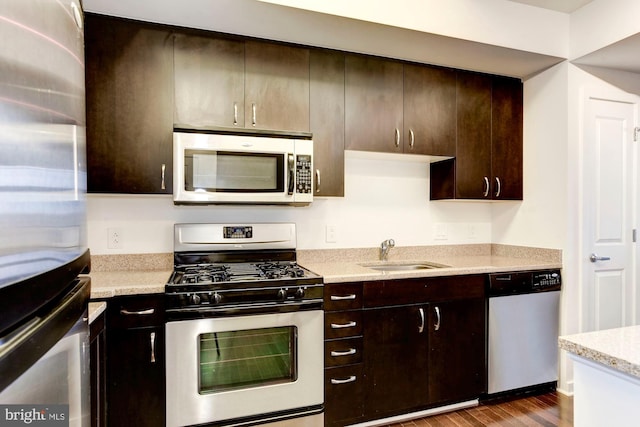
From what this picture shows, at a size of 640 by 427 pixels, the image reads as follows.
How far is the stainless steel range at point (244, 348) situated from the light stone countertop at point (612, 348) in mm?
1199

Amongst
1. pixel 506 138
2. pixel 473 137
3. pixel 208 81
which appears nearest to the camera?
pixel 208 81

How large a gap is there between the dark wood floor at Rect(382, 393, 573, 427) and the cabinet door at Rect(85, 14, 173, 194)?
212 centimetres

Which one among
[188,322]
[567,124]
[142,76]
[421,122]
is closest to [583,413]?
[188,322]

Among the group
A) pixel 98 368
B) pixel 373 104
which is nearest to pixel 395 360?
pixel 98 368

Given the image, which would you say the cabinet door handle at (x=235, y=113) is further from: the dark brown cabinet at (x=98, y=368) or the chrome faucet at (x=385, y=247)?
the chrome faucet at (x=385, y=247)

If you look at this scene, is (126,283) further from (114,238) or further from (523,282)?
(523,282)

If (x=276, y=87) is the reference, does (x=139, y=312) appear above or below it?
below

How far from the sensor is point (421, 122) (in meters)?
2.55

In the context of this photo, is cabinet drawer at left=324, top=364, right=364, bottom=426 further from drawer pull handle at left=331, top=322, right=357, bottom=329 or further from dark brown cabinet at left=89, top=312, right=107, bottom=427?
dark brown cabinet at left=89, top=312, right=107, bottom=427

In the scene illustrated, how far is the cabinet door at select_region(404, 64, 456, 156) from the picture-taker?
252 cm

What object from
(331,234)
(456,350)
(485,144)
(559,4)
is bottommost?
(456,350)

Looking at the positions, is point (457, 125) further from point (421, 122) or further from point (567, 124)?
point (567, 124)

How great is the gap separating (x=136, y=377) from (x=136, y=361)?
0.25 ft

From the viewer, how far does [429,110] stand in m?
2.57
